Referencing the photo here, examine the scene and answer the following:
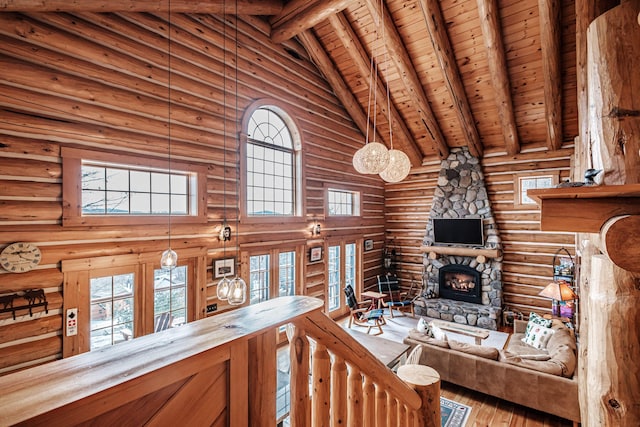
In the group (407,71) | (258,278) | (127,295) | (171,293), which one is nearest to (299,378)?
(127,295)

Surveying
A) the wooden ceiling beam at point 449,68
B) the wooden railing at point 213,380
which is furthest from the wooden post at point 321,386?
the wooden ceiling beam at point 449,68

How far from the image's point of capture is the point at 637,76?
1768 millimetres

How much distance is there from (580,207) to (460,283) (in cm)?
705

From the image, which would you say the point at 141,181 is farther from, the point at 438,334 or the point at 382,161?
the point at 438,334

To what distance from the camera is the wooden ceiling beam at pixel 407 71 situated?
5.32 meters

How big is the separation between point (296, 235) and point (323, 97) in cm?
339

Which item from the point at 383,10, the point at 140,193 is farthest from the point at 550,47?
the point at 140,193

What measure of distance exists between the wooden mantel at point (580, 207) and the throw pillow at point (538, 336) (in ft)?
14.5

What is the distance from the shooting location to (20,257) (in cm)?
327

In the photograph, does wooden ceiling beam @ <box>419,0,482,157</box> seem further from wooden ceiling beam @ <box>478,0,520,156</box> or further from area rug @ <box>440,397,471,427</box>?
area rug @ <box>440,397,471,427</box>

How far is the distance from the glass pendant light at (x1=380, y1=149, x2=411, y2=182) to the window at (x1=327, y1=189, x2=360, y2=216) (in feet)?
8.91

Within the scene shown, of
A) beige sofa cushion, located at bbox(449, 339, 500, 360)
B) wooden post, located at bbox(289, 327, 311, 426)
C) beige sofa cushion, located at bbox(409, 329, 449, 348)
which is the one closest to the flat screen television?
beige sofa cushion, located at bbox(409, 329, 449, 348)

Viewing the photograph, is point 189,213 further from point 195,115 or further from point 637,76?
point 637,76

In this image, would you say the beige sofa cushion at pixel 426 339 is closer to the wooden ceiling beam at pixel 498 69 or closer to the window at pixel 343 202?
the window at pixel 343 202
